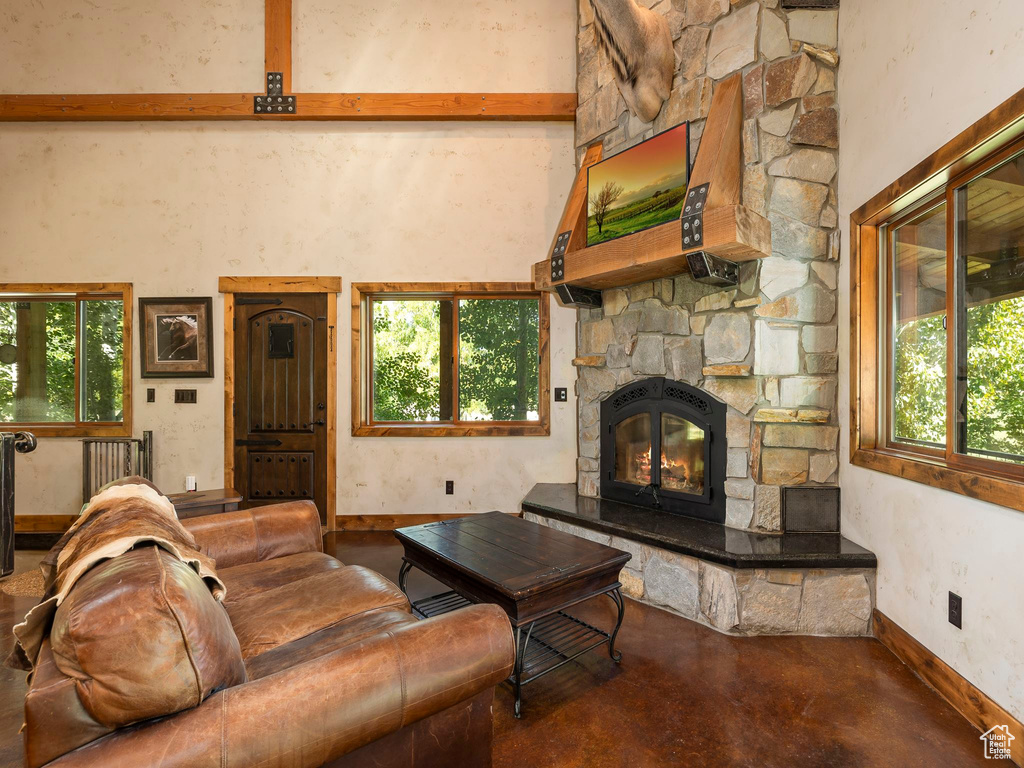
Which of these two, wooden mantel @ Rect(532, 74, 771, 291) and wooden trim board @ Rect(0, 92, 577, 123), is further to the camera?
wooden trim board @ Rect(0, 92, 577, 123)

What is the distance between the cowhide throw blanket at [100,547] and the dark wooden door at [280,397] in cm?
279

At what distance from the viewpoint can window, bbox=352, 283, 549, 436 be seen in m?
4.41

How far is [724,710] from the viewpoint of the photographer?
195 cm

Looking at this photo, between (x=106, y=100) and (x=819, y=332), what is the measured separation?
19.0 ft

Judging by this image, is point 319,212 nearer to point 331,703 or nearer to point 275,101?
point 275,101

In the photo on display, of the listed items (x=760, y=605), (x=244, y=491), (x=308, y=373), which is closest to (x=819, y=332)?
(x=760, y=605)

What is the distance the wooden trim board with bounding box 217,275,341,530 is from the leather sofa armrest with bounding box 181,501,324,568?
1955mm

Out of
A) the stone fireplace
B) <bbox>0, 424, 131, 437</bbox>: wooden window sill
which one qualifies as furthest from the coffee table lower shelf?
<bbox>0, 424, 131, 437</bbox>: wooden window sill

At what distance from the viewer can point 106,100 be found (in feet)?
14.2

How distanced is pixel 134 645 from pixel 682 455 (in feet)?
9.69

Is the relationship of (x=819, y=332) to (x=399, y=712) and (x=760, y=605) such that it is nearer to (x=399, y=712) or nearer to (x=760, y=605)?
(x=760, y=605)

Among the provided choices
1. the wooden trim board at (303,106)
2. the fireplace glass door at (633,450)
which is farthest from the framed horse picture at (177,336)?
the fireplace glass door at (633,450)

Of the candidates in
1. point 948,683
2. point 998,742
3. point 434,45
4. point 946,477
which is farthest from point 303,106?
point 998,742

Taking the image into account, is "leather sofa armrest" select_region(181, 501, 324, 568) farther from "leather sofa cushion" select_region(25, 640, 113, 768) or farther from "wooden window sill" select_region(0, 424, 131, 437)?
"wooden window sill" select_region(0, 424, 131, 437)
